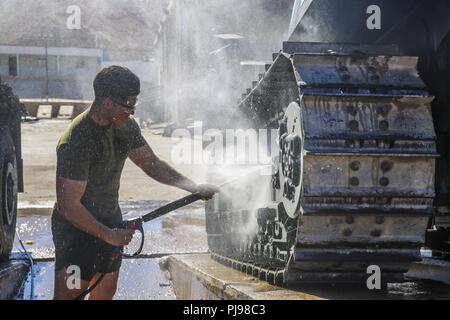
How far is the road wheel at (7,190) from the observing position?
495cm

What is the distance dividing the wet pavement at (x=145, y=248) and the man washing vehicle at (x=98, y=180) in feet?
5.10

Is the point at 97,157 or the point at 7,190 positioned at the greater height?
the point at 97,157

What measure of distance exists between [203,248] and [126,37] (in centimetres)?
5444

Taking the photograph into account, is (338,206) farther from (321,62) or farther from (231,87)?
(231,87)

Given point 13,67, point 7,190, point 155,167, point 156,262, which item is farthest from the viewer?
point 13,67

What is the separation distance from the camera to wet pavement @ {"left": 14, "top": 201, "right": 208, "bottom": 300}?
551cm

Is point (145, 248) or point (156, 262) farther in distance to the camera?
point (145, 248)

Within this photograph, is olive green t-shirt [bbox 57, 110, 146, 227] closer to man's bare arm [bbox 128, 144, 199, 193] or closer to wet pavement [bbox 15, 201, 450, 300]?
man's bare arm [bbox 128, 144, 199, 193]

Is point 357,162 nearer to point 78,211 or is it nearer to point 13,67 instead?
point 78,211

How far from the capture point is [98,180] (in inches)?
148

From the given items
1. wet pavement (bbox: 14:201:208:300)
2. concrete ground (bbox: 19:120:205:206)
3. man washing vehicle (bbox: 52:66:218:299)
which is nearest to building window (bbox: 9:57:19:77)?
concrete ground (bbox: 19:120:205:206)

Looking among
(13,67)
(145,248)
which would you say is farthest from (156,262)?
(13,67)

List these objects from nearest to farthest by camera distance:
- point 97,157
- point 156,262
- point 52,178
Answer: point 97,157, point 156,262, point 52,178

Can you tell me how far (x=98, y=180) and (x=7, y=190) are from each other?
1619mm
